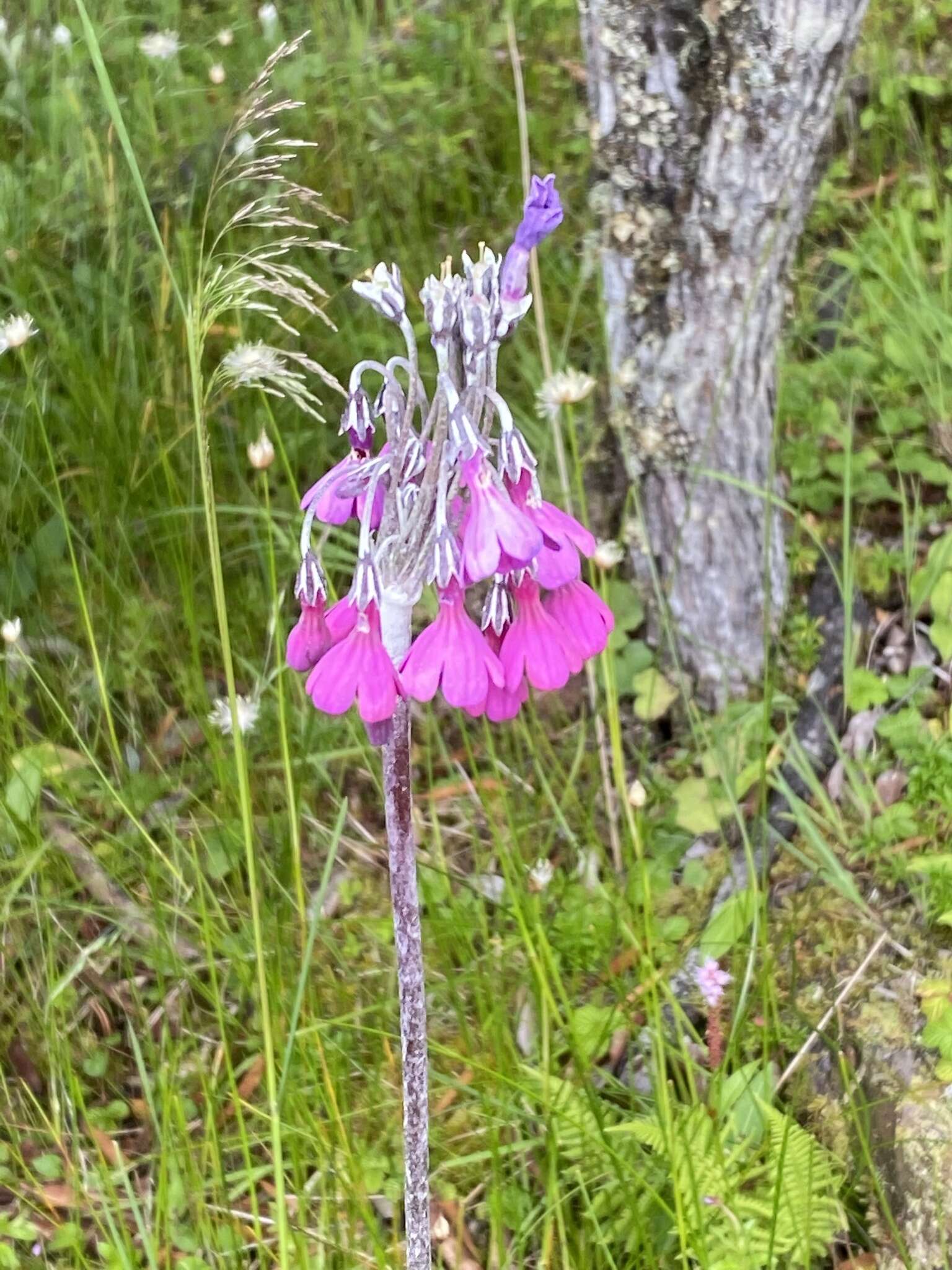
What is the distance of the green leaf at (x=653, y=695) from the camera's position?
102 inches

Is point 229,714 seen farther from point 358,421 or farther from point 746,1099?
point 746,1099

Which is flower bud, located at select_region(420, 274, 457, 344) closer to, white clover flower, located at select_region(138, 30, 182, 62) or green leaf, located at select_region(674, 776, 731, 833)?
green leaf, located at select_region(674, 776, 731, 833)

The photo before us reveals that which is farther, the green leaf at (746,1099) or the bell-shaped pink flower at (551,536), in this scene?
the green leaf at (746,1099)

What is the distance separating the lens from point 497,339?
1085 millimetres

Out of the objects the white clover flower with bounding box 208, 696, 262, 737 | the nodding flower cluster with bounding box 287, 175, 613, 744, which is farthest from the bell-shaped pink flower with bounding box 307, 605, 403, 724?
the white clover flower with bounding box 208, 696, 262, 737

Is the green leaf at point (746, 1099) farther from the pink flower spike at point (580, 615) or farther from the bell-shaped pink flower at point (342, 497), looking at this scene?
the bell-shaped pink flower at point (342, 497)

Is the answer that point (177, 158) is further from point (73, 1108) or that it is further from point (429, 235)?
point (73, 1108)

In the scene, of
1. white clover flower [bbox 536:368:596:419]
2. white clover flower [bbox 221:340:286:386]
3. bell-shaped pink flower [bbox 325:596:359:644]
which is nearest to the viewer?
bell-shaped pink flower [bbox 325:596:359:644]

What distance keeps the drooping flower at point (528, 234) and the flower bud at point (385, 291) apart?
10cm

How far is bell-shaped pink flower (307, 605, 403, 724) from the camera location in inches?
44.6

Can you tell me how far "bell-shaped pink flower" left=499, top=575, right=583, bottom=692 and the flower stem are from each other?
4.4 inches

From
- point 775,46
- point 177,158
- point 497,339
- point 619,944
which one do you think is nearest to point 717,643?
point 619,944

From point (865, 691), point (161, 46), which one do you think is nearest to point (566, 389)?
point (865, 691)

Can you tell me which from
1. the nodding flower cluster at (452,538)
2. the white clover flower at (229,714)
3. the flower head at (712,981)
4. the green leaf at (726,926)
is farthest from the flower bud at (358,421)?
the green leaf at (726,926)
